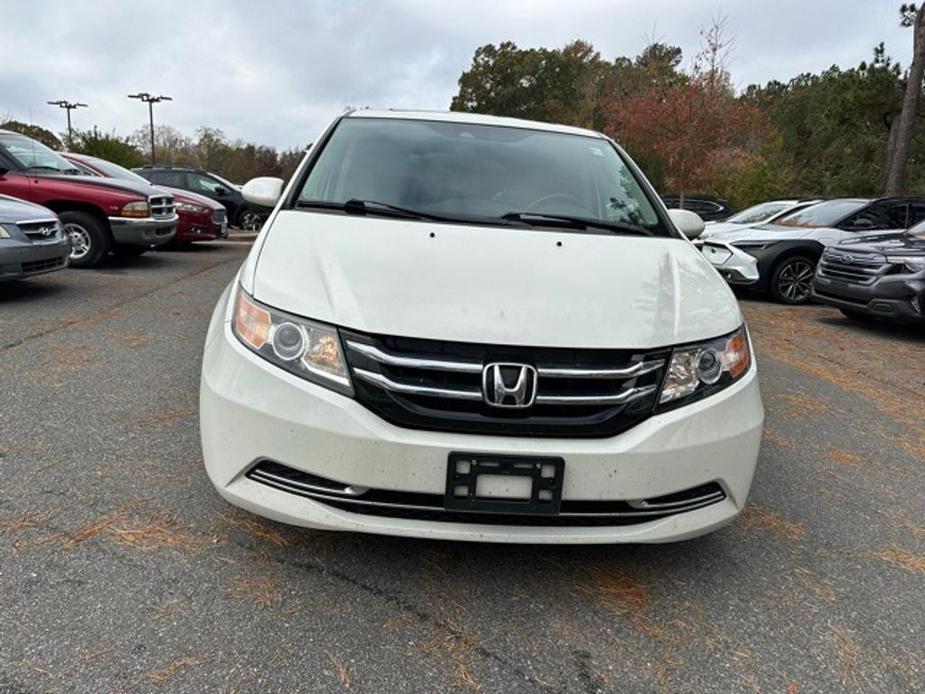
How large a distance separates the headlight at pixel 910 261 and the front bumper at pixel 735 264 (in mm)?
1965

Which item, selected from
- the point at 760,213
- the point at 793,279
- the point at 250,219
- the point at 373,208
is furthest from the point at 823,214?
→ the point at 250,219

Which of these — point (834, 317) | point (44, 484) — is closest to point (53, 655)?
point (44, 484)

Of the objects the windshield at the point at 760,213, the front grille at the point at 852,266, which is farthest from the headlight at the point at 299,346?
the windshield at the point at 760,213

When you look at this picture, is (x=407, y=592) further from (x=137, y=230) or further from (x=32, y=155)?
(x=32, y=155)

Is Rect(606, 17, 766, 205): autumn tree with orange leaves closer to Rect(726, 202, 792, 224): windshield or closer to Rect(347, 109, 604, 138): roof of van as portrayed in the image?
Rect(726, 202, 792, 224): windshield

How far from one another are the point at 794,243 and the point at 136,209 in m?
8.38

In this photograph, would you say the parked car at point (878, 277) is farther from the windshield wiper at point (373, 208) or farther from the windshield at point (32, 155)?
the windshield at point (32, 155)

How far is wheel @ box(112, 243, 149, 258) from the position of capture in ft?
28.1

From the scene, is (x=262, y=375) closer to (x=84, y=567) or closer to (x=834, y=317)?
(x=84, y=567)

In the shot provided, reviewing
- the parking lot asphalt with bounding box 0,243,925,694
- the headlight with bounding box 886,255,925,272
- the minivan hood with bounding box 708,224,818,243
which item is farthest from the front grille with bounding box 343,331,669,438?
the minivan hood with bounding box 708,224,818,243

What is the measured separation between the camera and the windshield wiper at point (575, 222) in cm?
284

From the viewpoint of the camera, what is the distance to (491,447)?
6.14 ft

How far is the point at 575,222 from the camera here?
2.86 metres

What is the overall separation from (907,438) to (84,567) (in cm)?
425
